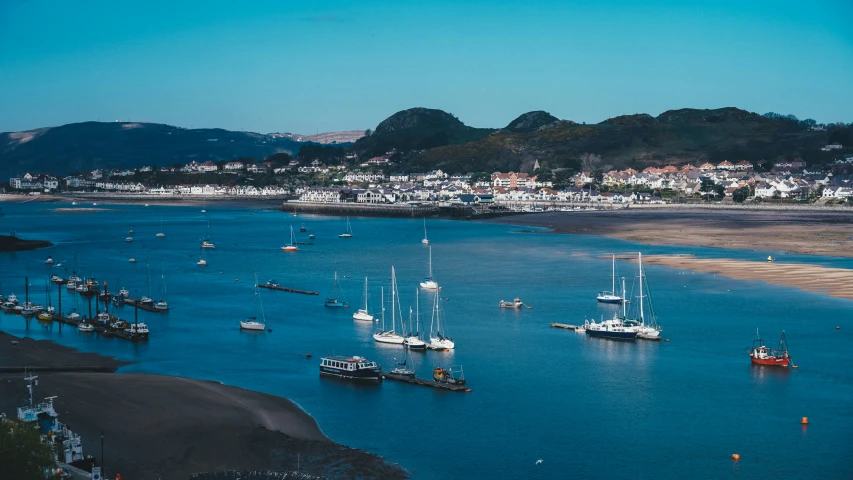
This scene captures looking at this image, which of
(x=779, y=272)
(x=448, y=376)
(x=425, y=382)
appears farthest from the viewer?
(x=779, y=272)

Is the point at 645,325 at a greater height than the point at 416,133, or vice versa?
the point at 416,133

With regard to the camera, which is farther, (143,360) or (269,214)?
(269,214)

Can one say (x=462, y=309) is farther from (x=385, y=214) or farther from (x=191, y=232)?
(x=385, y=214)

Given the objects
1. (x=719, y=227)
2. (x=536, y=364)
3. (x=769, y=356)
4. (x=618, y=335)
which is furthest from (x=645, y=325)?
(x=719, y=227)

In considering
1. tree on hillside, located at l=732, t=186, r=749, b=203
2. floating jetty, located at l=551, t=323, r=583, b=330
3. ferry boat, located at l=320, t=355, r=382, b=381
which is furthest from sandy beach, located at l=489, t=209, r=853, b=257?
ferry boat, located at l=320, t=355, r=382, b=381

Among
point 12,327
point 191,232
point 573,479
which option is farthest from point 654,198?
point 573,479

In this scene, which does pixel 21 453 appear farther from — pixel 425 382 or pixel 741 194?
pixel 741 194
